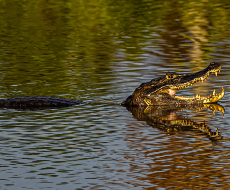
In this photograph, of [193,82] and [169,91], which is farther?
[169,91]

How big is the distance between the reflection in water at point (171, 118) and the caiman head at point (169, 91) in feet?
0.43

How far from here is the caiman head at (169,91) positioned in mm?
12836

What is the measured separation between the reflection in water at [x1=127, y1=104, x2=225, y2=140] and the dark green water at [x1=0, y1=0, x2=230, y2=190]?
16 cm

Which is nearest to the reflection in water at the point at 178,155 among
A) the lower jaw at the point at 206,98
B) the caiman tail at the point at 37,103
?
the lower jaw at the point at 206,98

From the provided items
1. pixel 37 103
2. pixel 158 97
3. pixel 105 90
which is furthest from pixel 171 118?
pixel 37 103

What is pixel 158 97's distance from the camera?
13.1 m

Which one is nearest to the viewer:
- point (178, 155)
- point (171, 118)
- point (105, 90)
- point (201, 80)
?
point (178, 155)

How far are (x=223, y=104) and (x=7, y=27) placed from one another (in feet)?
51.4

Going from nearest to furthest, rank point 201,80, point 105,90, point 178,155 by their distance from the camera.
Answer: point 178,155, point 201,80, point 105,90

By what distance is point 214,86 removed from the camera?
14.4 metres

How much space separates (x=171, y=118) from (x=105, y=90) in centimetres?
266

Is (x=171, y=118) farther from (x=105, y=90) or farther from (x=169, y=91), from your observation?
(x=105, y=90)

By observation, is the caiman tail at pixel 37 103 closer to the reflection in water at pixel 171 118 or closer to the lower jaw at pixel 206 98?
the reflection in water at pixel 171 118

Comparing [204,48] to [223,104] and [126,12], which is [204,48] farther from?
[126,12]
